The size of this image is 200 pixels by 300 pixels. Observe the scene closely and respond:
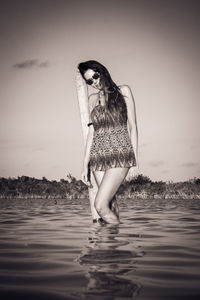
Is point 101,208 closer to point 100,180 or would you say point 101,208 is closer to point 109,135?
point 100,180

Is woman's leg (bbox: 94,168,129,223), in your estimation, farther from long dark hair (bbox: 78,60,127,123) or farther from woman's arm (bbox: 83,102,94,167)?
long dark hair (bbox: 78,60,127,123)

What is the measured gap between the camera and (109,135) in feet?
14.5

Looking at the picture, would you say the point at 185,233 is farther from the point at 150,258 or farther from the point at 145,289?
the point at 145,289

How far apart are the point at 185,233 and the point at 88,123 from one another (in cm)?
187

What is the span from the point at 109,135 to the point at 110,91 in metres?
0.54

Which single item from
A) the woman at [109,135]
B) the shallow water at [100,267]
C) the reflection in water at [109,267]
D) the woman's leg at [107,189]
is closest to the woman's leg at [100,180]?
the woman at [109,135]

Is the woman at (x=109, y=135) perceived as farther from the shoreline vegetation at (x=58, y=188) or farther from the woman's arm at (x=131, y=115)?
the shoreline vegetation at (x=58, y=188)

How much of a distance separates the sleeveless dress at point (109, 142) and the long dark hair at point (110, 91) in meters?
0.07

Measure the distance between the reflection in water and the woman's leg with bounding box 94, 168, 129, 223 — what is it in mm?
750

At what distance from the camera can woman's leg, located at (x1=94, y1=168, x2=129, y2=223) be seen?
13.8 feet

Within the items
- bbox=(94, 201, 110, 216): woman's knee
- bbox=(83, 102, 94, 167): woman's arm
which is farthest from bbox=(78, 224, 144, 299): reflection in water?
bbox=(83, 102, 94, 167): woman's arm

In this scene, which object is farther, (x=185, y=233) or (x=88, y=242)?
(x=185, y=233)

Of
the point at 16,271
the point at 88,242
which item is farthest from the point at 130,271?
the point at 88,242

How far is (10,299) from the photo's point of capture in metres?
1.56
